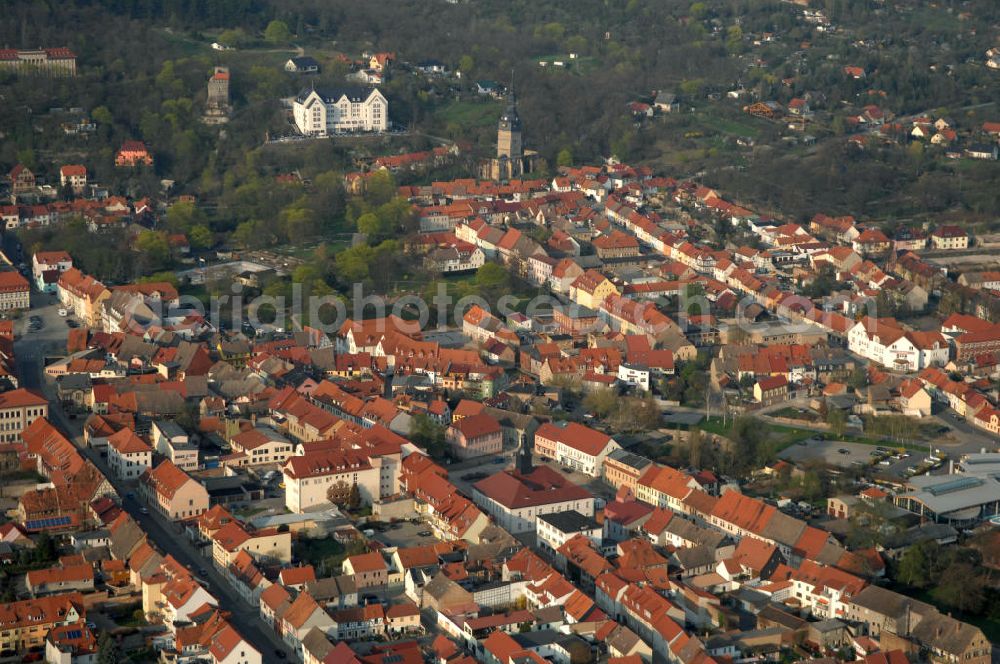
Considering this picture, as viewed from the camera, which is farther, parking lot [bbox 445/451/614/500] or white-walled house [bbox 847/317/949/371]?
white-walled house [bbox 847/317/949/371]

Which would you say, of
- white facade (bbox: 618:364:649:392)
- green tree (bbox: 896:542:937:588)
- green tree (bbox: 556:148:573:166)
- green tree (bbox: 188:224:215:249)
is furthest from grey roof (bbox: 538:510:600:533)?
green tree (bbox: 556:148:573:166)

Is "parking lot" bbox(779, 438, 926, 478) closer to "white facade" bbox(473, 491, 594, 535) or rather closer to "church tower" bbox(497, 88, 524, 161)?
"white facade" bbox(473, 491, 594, 535)

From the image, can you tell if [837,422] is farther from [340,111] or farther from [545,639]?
[340,111]

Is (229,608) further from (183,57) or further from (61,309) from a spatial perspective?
(183,57)

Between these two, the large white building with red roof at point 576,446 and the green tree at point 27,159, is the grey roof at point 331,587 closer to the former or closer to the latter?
the large white building with red roof at point 576,446

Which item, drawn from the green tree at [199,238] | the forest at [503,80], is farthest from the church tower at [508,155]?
the green tree at [199,238]

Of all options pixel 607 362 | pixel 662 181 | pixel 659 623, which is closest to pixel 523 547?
pixel 659 623
